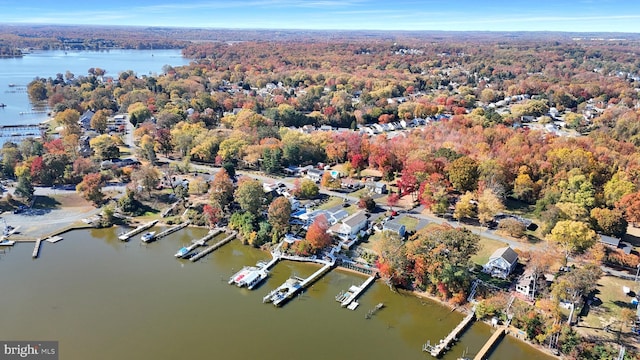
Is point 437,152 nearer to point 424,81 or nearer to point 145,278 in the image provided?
point 145,278

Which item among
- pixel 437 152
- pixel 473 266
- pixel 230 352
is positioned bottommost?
pixel 230 352

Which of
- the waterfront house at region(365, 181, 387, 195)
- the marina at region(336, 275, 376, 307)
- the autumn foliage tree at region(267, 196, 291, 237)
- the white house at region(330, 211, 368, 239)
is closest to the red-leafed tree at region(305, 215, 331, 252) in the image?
the white house at region(330, 211, 368, 239)

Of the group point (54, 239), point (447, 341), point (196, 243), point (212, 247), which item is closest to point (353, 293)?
point (447, 341)

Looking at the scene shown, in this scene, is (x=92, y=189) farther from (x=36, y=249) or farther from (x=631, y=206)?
(x=631, y=206)

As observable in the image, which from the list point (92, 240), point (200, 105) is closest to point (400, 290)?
point (92, 240)

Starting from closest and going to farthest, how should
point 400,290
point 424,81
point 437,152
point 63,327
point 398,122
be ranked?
point 63,327
point 400,290
point 437,152
point 398,122
point 424,81

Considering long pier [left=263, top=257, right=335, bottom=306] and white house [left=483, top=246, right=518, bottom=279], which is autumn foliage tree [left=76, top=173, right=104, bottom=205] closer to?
long pier [left=263, top=257, right=335, bottom=306]

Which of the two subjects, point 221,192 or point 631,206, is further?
point 221,192

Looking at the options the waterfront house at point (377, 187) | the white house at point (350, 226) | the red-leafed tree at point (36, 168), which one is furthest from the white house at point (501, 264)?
the red-leafed tree at point (36, 168)
